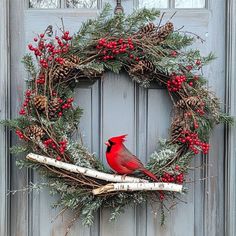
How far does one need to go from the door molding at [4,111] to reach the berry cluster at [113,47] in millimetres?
362

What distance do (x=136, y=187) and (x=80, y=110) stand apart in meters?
0.34

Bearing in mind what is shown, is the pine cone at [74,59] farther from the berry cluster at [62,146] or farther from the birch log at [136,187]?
the birch log at [136,187]

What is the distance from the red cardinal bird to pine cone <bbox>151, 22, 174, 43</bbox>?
381 mm

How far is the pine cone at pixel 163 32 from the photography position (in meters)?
1.63

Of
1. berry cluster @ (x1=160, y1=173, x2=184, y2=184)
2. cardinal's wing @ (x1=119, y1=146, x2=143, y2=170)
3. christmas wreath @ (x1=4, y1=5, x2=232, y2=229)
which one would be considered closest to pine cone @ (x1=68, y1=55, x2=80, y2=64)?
christmas wreath @ (x1=4, y1=5, x2=232, y2=229)

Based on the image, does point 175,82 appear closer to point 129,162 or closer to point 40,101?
point 129,162

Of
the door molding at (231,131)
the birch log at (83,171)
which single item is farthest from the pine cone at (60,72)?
the door molding at (231,131)

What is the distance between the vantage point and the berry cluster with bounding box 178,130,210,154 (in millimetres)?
1574

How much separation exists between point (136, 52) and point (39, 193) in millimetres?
650

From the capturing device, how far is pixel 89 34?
1.65m

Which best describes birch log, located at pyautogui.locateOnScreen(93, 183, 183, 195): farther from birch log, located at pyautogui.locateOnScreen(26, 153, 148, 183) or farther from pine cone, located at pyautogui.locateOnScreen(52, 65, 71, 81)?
pine cone, located at pyautogui.locateOnScreen(52, 65, 71, 81)

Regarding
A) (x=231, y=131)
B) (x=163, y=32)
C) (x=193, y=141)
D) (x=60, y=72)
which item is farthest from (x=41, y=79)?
(x=231, y=131)

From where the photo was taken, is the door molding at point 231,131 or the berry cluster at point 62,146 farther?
the door molding at point 231,131

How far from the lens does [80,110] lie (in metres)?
1.64
